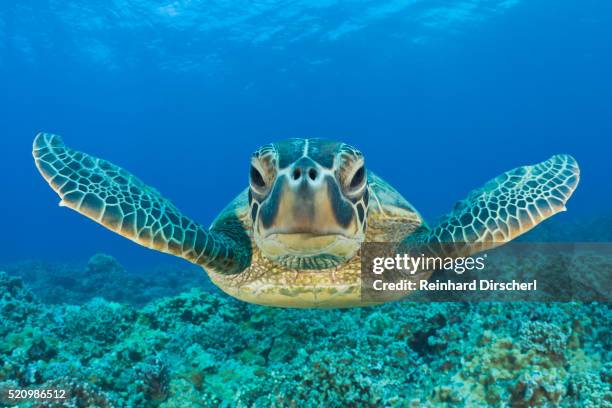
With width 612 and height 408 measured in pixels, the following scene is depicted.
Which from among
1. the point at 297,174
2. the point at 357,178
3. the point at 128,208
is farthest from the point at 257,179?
the point at 128,208

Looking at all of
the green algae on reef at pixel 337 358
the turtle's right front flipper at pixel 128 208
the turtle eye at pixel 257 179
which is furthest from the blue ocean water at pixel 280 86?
the turtle eye at pixel 257 179

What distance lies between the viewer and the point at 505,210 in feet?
10.4

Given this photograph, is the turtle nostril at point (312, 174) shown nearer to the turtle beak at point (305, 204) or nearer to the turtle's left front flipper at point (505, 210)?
the turtle beak at point (305, 204)

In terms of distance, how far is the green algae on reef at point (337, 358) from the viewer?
236cm

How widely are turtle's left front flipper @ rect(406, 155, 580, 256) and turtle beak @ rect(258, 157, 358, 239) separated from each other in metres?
1.53

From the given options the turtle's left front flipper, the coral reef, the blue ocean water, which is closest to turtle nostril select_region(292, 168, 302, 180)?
the turtle's left front flipper

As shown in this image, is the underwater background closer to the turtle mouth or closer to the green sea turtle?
the green sea turtle

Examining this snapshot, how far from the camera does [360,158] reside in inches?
92.6

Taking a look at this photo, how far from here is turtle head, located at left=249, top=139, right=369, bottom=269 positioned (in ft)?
6.43

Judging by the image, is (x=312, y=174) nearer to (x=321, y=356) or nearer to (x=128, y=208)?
(x=321, y=356)

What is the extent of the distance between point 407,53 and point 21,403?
1854 inches

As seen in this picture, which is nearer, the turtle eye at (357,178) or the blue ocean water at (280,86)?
the turtle eye at (357,178)

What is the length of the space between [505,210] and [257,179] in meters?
2.23

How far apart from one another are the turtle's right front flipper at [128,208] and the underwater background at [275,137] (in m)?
0.99
